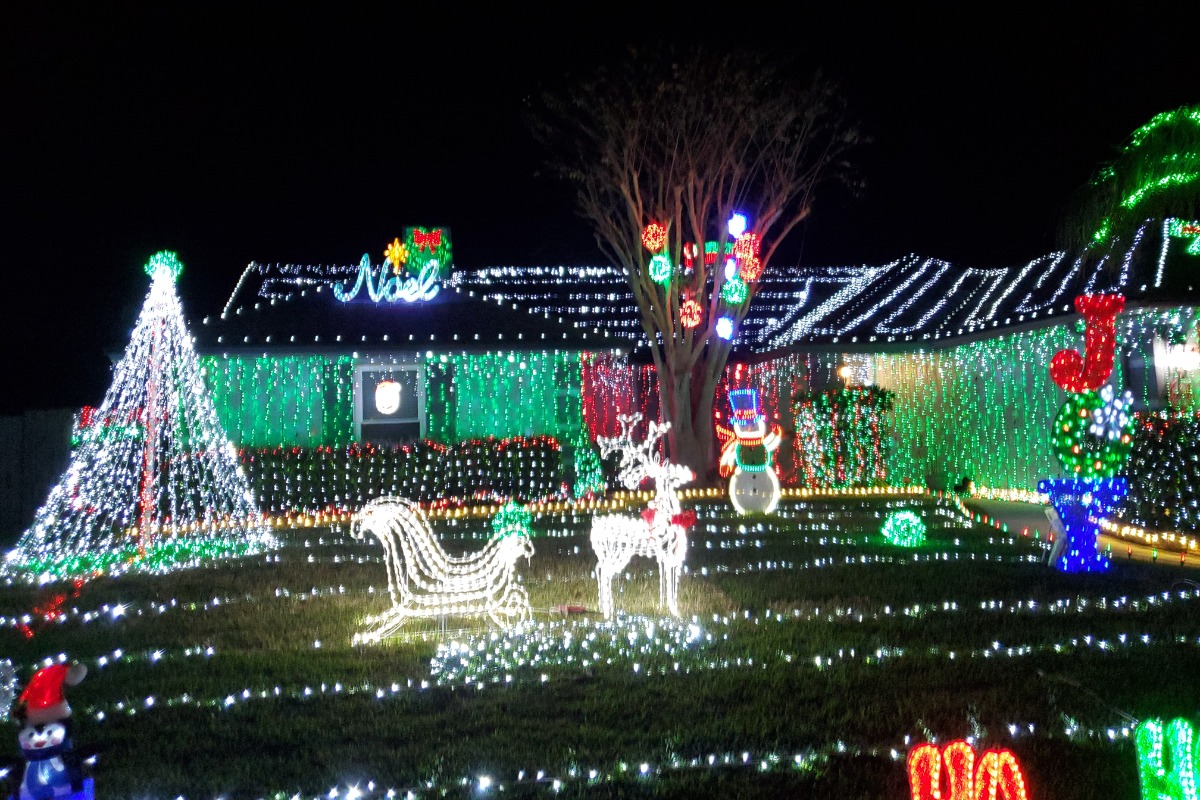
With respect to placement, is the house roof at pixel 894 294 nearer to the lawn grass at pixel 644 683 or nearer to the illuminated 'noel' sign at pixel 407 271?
the illuminated 'noel' sign at pixel 407 271

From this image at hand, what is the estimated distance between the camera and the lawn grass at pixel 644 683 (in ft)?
16.2

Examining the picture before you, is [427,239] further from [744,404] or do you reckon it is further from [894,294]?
[894,294]

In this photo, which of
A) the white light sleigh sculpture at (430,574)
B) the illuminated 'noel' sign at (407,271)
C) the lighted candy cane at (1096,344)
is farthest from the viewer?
the illuminated 'noel' sign at (407,271)

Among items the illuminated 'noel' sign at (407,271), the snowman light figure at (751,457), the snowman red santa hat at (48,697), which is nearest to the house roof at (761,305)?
the illuminated 'noel' sign at (407,271)

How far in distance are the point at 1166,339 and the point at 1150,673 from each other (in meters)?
10.0

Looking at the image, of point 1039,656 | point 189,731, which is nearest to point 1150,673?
point 1039,656

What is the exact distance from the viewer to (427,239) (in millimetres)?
20922

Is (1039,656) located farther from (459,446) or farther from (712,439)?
(712,439)

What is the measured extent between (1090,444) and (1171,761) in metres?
6.82

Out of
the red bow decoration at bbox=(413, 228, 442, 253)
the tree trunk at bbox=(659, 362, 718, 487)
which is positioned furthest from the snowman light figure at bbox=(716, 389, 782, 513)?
the red bow decoration at bbox=(413, 228, 442, 253)

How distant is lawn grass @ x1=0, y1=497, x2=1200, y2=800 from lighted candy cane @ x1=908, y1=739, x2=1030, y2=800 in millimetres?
908

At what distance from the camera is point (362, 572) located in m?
10.9

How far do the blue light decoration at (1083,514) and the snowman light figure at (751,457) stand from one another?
534 cm

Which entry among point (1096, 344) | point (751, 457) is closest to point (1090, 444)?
point (1096, 344)
